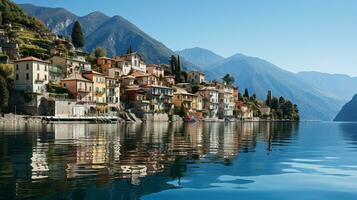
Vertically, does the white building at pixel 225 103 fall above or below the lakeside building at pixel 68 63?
below

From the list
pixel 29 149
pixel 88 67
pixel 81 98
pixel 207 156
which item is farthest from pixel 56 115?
pixel 207 156

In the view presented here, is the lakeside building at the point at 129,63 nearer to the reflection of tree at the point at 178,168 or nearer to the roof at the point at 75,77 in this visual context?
the roof at the point at 75,77

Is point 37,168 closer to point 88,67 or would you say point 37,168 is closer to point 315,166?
point 315,166

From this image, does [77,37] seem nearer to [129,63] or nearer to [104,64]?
[104,64]

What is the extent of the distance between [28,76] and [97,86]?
72.8 feet

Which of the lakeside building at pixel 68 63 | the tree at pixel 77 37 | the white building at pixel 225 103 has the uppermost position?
the tree at pixel 77 37

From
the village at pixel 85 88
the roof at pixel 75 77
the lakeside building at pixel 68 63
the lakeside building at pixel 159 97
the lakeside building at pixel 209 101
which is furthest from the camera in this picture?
the lakeside building at pixel 209 101

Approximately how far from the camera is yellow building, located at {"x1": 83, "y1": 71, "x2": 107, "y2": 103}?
11512 cm

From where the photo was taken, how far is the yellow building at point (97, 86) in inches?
4532

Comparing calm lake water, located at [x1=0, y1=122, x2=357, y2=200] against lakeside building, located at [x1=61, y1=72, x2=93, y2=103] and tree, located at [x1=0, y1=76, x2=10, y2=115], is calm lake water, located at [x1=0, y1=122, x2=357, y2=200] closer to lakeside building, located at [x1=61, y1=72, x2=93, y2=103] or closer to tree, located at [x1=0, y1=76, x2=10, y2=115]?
tree, located at [x1=0, y1=76, x2=10, y2=115]

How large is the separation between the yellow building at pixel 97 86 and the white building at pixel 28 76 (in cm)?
1704

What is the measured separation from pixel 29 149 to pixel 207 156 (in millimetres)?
14211

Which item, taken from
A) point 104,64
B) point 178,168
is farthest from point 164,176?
point 104,64

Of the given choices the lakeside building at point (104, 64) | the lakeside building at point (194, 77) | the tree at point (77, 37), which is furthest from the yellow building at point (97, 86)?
the lakeside building at point (194, 77)
